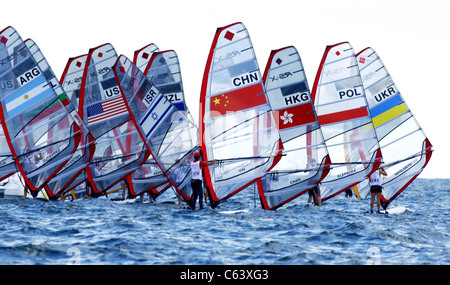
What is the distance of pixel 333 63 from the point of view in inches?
776

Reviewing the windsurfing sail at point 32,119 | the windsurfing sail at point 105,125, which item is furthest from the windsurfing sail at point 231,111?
the windsurfing sail at point 105,125

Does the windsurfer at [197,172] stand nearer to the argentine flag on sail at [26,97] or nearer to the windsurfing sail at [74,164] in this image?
the windsurfing sail at [74,164]

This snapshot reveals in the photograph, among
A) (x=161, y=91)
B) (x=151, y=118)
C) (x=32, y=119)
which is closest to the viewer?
(x=151, y=118)

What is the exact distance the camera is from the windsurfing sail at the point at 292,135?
17.6m

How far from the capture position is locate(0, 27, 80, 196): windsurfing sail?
1878cm

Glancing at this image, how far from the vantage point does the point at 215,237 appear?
12086mm

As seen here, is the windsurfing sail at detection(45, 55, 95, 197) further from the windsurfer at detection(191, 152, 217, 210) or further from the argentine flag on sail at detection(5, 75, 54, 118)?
the windsurfer at detection(191, 152, 217, 210)

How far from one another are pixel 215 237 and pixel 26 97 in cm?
907

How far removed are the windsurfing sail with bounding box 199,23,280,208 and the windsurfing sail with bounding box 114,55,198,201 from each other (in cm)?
149

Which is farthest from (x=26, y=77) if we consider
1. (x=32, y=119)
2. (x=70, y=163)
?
(x=70, y=163)

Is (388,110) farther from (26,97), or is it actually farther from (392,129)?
(26,97)

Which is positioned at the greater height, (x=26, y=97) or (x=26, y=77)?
(x=26, y=77)
